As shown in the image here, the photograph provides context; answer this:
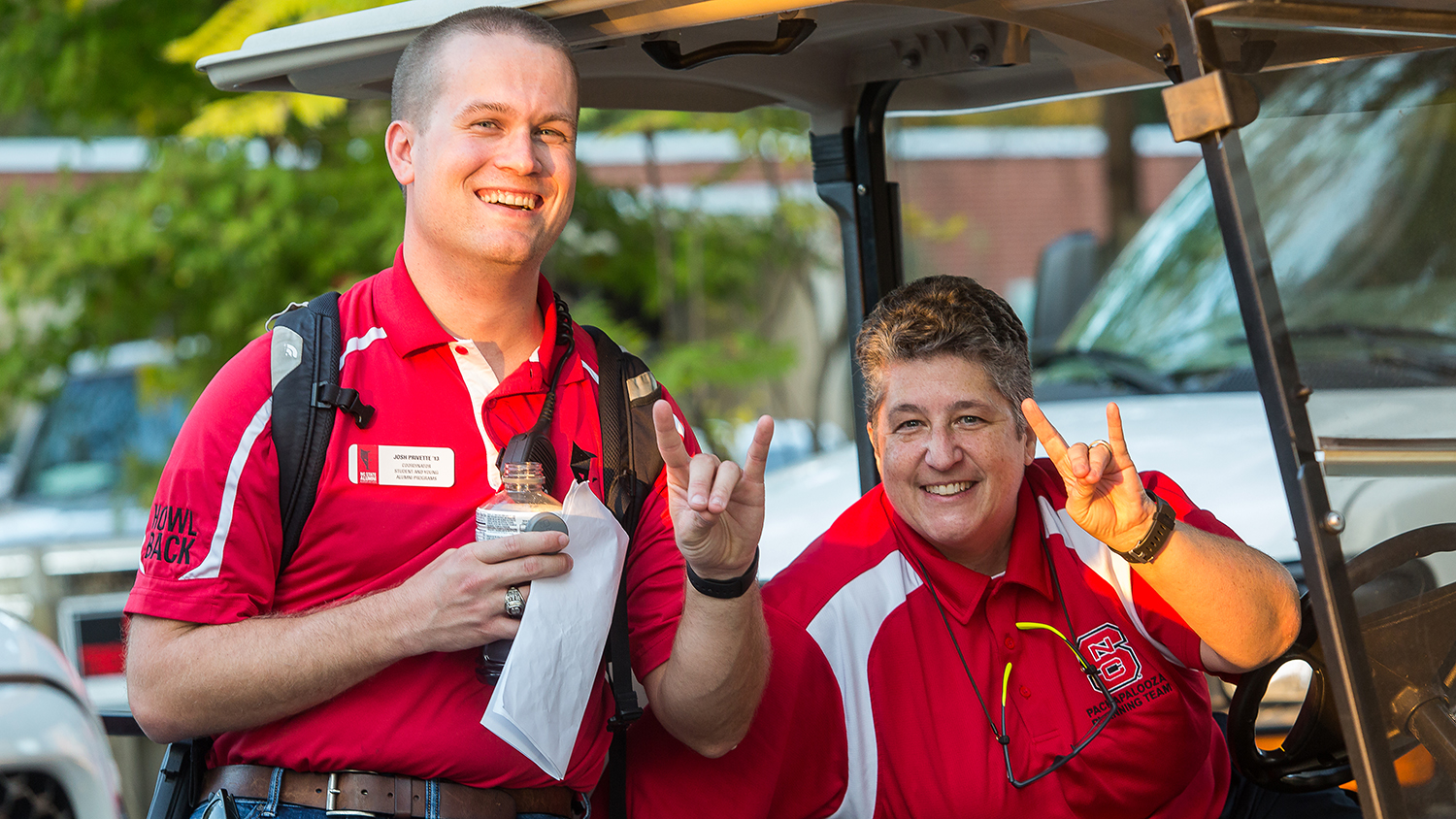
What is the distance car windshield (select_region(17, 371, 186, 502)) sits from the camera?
845 centimetres

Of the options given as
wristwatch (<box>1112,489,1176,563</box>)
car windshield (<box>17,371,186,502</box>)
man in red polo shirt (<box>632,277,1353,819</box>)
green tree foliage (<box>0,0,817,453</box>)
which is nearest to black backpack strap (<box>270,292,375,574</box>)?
man in red polo shirt (<box>632,277,1353,819</box>)

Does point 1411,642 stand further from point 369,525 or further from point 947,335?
point 369,525

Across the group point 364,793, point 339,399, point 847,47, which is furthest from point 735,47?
point 364,793

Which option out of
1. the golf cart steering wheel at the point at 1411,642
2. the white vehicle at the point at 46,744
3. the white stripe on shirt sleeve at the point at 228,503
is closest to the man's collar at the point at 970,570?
the golf cart steering wheel at the point at 1411,642

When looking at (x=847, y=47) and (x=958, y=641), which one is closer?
(x=958, y=641)

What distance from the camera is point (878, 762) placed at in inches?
102

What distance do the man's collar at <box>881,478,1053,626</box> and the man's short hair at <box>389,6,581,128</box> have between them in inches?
44.9

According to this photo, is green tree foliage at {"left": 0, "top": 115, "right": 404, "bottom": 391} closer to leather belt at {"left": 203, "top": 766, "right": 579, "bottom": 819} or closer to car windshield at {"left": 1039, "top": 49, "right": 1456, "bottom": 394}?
leather belt at {"left": 203, "top": 766, "right": 579, "bottom": 819}

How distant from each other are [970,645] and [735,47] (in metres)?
1.24

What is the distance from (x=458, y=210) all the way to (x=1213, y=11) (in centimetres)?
125

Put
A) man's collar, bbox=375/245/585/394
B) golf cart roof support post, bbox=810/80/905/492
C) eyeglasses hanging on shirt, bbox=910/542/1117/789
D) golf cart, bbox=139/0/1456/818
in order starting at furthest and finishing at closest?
golf cart roof support post, bbox=810/80/905/492, eyeglasses hanging on shirt, bbox=910/542/1117/789, man's collar, bbox=375/245/585/394, golf cart, bbox=139/0/1456/818

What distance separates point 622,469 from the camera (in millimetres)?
2469


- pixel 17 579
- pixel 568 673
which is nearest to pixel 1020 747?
pixel 568 673

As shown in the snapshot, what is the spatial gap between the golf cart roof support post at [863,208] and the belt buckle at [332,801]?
154cm
